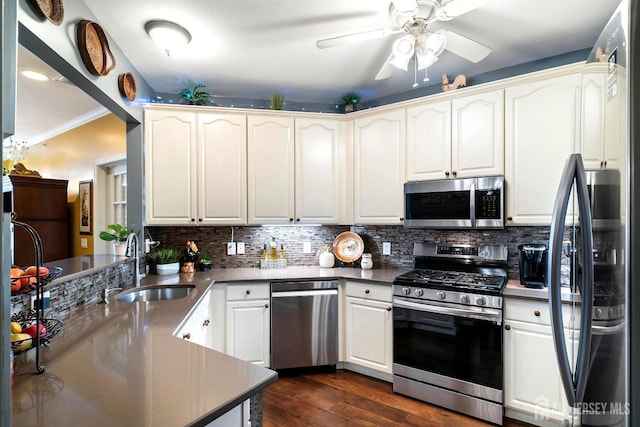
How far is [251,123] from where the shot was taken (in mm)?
3111

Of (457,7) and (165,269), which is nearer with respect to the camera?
(457,7)

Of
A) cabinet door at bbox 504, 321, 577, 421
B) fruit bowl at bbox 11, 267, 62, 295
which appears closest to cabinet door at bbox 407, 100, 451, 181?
cabinet door at bbox 504, 321, 577, 421

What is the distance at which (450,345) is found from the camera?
237 cm

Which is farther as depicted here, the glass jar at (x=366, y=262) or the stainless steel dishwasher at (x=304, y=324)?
the glass jar at (x=366, y=262)

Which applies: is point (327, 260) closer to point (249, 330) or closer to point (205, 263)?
point (249, 330)

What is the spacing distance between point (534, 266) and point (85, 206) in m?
4.79

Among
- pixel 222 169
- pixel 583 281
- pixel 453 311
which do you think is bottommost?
pixel 453 311

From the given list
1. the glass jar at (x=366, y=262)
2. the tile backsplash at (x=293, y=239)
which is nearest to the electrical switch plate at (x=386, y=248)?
the tile backsplash at (x=293, y=239)

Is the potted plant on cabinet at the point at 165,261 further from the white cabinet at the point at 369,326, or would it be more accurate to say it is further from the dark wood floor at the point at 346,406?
the white cabinet at the point at 369,326

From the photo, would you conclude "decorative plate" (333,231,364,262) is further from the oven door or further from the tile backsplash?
the oven door

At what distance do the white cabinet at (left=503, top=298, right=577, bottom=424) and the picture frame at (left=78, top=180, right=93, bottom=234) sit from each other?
4449mm

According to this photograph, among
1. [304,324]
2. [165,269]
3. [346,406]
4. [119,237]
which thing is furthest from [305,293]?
[119,237]

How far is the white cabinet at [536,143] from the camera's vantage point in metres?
2.31

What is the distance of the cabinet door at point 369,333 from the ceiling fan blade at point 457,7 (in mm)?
2032
